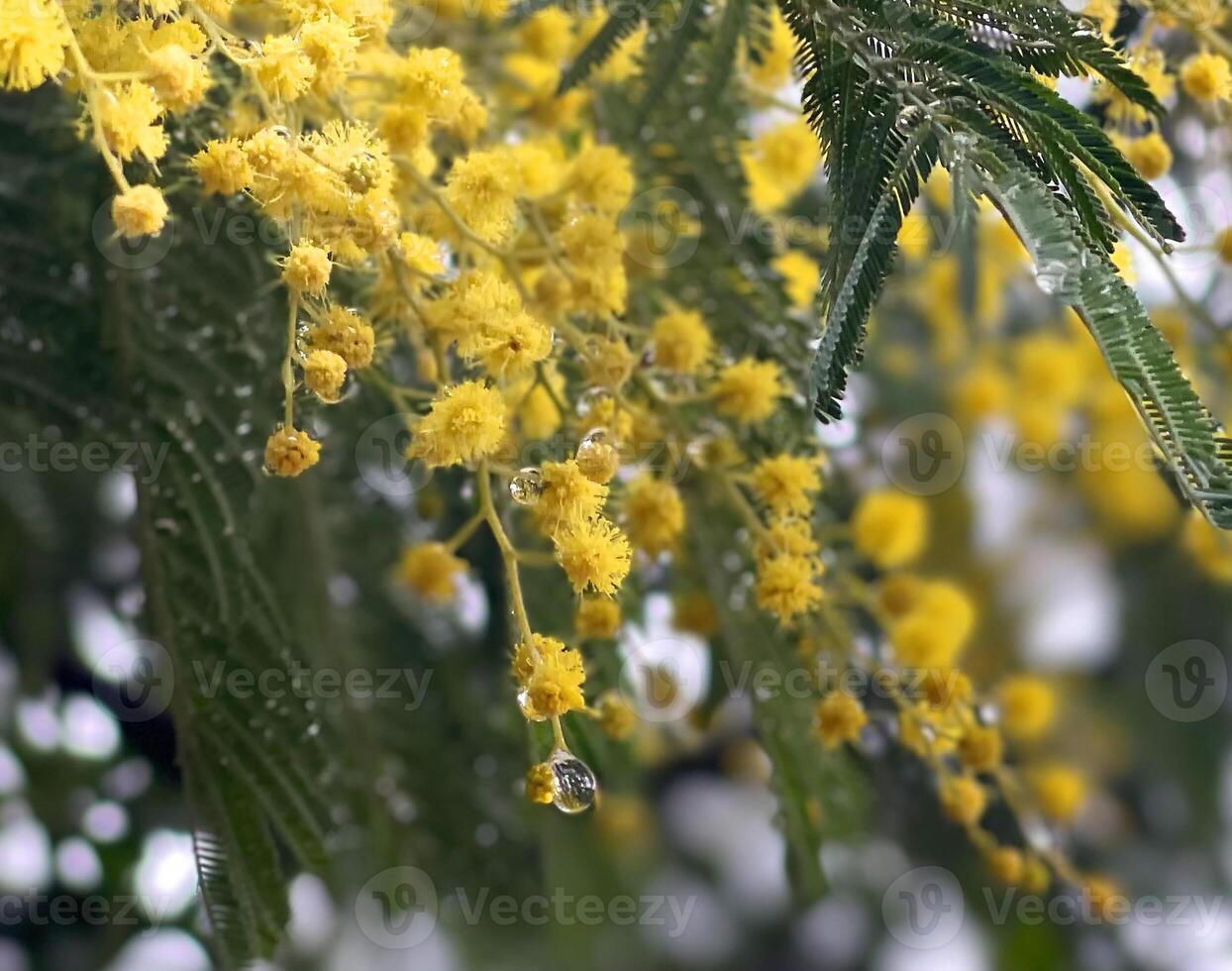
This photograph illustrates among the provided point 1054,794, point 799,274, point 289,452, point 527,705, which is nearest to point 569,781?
point 527,705

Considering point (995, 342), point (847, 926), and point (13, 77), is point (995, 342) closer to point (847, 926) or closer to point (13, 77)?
point (847, 926)

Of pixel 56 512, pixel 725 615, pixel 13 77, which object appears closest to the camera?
pixel 13 77

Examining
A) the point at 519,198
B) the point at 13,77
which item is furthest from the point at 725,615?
the point at 13,77

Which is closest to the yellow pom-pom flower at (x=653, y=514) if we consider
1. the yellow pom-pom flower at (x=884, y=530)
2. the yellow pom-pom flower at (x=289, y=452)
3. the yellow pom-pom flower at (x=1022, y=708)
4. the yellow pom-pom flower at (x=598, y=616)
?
the yellow pom-pom flower at (x=598, y=616)

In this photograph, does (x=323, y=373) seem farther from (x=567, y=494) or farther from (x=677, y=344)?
(x=677, y=344)

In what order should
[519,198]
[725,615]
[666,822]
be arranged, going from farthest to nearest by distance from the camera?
[666,822]
[725,615]
[519,198]

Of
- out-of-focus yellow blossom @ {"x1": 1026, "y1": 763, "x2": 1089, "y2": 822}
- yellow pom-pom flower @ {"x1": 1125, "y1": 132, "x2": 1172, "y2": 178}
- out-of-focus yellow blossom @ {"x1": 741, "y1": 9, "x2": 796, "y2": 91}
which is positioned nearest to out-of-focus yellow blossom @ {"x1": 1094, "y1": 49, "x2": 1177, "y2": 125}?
yellow pom-pom flower @ {"x1": 1125, "y1": 132, "x2": 1172, "y2": 178}

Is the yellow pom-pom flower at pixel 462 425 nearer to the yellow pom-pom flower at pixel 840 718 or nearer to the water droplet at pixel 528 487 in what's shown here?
the water droplet at pixel 528 487

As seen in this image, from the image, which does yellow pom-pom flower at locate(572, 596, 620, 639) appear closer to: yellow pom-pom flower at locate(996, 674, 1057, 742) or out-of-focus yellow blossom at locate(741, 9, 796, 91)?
out-of-focus yellow blossom at locate(741, 9, 796, 91)
